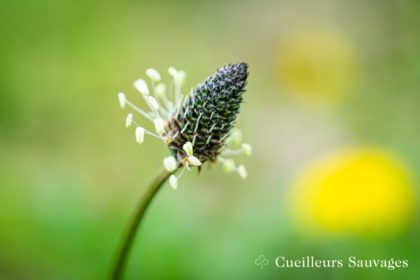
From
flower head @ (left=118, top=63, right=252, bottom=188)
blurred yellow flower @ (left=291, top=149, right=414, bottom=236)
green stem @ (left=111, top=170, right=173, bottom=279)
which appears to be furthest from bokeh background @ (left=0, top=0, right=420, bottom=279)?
flower head @ (left=118, top=63, right=252, bottom=188)

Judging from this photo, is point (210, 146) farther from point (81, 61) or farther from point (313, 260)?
point (81, 61)

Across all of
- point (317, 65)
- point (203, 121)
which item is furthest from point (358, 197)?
point (317, 65)

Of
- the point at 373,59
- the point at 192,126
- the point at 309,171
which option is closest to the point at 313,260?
the point at 309,171

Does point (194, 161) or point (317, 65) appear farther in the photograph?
point (317, 65)

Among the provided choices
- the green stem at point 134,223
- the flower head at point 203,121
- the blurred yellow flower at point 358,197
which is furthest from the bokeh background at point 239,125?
the flower head at point 203,121

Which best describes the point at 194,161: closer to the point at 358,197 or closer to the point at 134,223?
the point at 134,223

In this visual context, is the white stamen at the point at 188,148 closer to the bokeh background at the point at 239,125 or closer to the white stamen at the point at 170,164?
the white stamen at the point at 170,164
